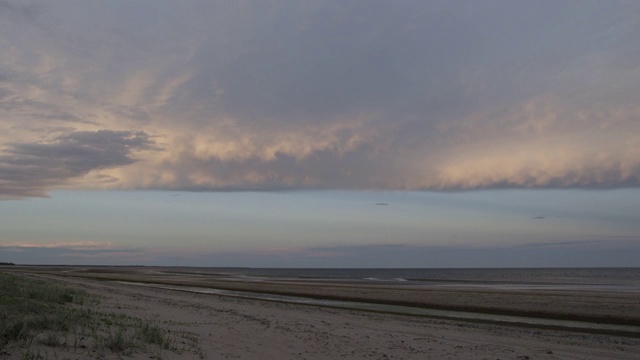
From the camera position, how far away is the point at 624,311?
29.6 meters

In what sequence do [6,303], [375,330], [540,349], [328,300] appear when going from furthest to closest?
1. [328,300]
2. [375,330]
3. [540,349]
4. [6,303]

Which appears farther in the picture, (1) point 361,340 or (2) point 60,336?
(1) point 361,340

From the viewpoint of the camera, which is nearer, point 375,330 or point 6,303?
point 6,303

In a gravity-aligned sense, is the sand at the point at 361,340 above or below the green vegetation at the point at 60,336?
below

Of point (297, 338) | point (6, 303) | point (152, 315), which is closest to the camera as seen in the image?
point (6, 303)

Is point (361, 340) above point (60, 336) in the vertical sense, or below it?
below

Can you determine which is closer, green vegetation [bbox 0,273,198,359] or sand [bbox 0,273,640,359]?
green vegetation [bbox 0,273,198,359]

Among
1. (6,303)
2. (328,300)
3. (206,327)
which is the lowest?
(328,300)

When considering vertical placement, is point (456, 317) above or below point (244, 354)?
below

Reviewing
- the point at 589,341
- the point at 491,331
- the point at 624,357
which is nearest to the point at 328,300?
the point at 491,331

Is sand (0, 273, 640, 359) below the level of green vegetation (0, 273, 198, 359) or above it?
below

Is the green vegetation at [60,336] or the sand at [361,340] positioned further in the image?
the sand at [361,340]

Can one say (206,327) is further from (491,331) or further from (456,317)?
(456,317)

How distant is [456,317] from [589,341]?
9.38 metres
